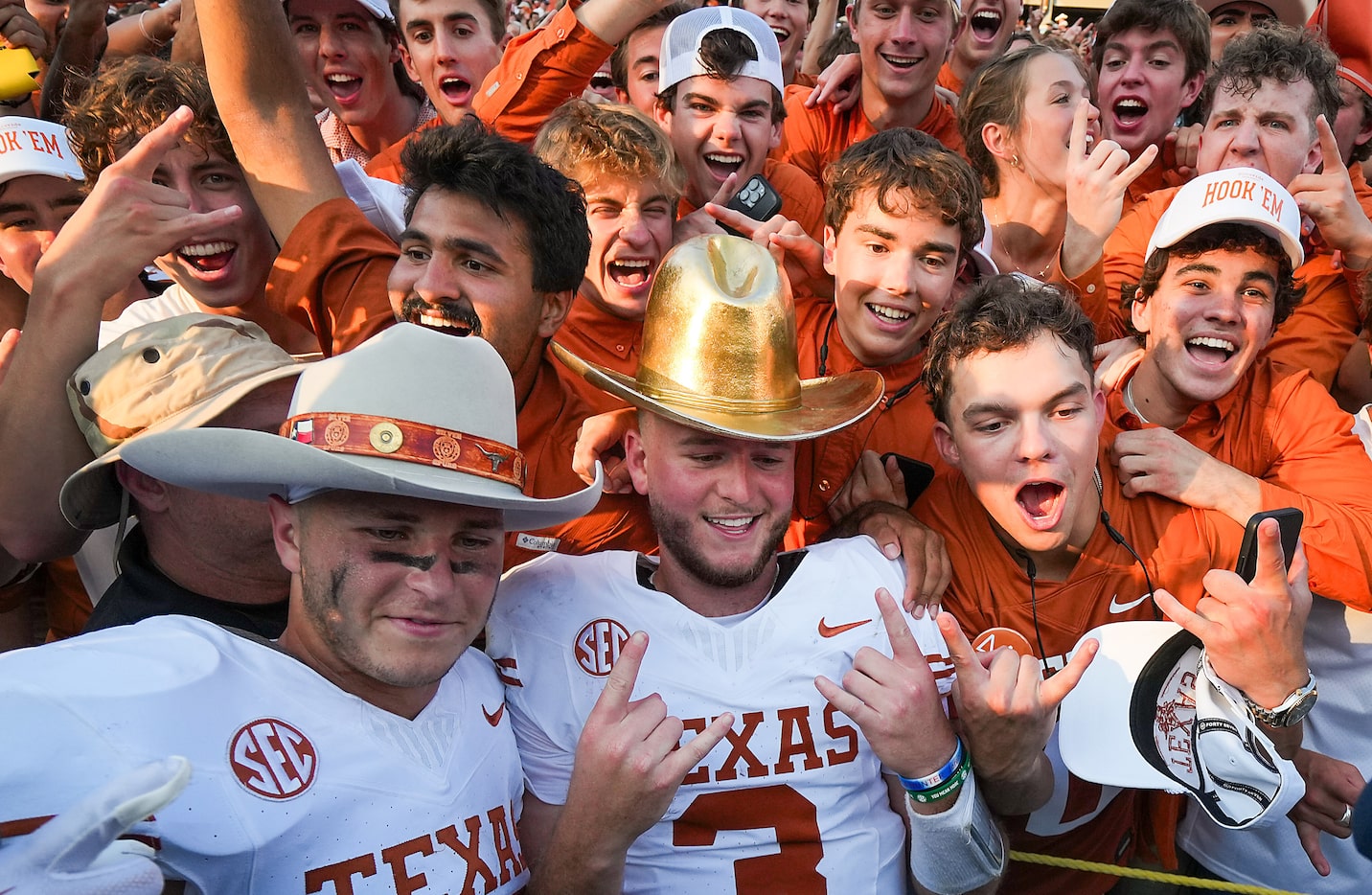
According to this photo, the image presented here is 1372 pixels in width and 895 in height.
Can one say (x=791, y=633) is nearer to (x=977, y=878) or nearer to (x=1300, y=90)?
(x=977, y=878)

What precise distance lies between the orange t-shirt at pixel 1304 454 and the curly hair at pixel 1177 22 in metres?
2.55

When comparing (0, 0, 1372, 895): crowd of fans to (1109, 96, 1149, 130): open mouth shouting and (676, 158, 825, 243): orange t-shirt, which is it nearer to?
(676, 158, 825, 243): orange t-shirt

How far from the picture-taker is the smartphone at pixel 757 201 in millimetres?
4312

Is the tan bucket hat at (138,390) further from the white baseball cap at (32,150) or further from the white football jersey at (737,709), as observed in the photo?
the white baseball cap at (32,150)

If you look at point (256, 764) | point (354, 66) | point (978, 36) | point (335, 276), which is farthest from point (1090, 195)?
point (256, 764)

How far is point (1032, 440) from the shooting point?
2822 mm

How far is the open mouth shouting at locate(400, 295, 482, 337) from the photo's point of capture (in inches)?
116

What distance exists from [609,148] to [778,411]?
1.42 meters

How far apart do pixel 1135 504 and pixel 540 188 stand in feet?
6.24

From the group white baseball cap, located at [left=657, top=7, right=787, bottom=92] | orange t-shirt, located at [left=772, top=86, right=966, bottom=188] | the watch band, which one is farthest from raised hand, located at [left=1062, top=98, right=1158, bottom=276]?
the watch band

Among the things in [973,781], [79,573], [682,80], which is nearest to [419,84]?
[682,80]

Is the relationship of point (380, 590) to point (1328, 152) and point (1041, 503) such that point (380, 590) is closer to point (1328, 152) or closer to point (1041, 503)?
point (1041, 503)

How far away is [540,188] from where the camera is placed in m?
3.10

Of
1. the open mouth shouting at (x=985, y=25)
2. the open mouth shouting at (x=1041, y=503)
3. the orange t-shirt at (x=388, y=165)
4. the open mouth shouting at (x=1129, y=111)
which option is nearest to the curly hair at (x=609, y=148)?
the orange t-shirt at (x=388, y=165)
